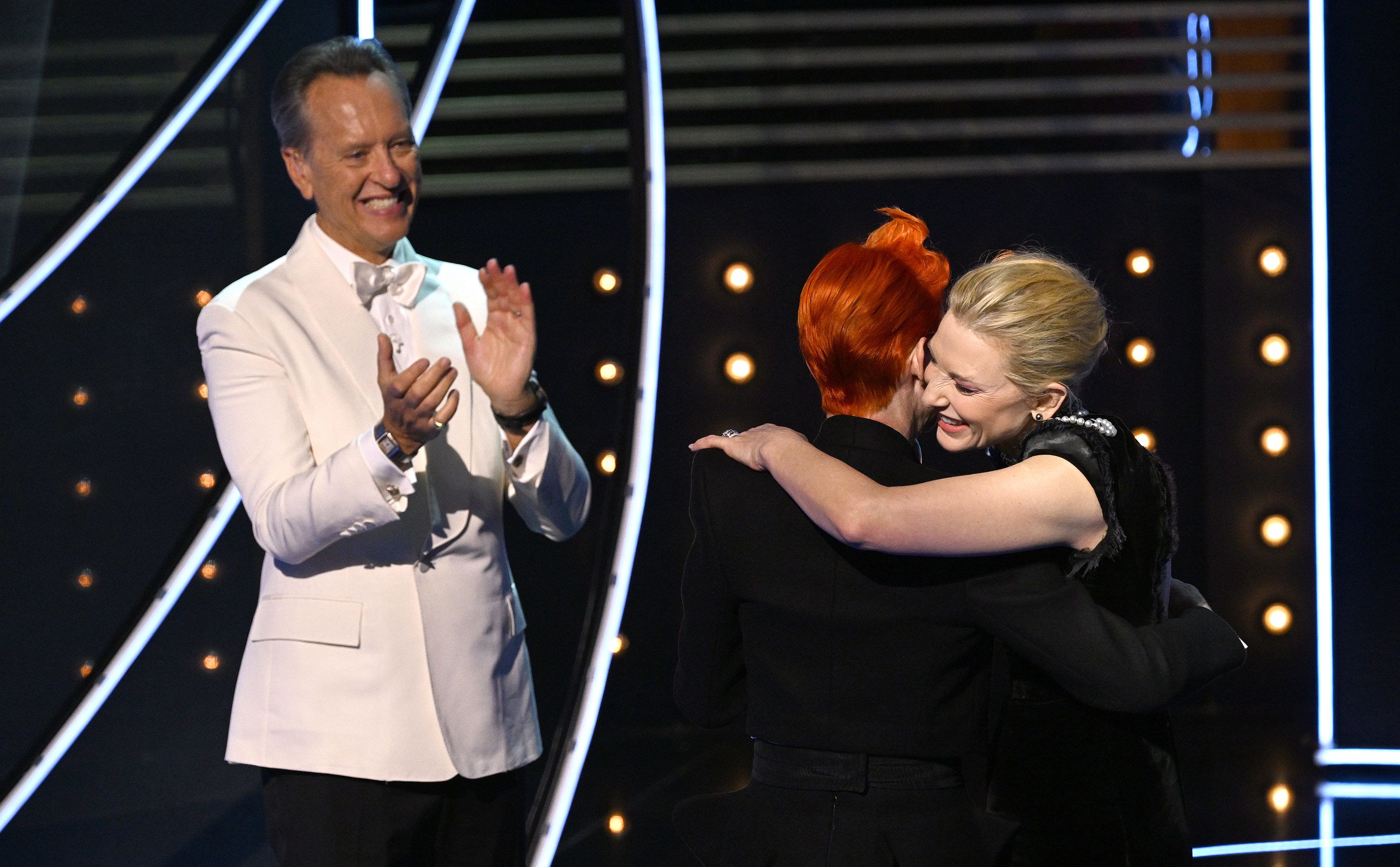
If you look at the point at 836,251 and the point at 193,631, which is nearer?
the point at 836,251

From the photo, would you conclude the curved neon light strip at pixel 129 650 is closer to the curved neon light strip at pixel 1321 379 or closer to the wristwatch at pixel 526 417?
the wristwatch at pixel 526 417

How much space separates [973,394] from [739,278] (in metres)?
2.52

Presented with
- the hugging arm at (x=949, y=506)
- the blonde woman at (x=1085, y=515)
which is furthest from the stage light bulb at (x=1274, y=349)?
the hugging arm at (x=949, y=506)

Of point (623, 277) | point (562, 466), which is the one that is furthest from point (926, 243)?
point (562, 466)

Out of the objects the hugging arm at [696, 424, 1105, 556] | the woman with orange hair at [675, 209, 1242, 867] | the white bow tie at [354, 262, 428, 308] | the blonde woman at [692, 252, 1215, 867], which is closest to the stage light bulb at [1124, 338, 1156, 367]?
the blonde woman at [692, 252, 1215, 867]

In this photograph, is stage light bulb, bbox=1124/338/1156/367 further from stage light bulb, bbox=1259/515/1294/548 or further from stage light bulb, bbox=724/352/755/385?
stage light bulb, bbox=724/352/755/385

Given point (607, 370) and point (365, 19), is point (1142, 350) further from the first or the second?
point (365, 19)

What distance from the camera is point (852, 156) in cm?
423

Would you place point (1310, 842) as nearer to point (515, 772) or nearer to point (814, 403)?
point (814, 403)

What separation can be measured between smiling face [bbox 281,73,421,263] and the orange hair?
0.74 metres

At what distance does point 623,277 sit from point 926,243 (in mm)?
1034

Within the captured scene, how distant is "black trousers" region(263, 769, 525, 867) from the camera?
1.88 meters

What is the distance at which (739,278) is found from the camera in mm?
4242

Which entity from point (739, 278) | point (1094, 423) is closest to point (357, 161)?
point (1094, 423)
